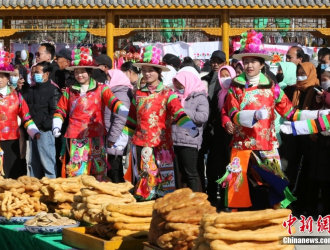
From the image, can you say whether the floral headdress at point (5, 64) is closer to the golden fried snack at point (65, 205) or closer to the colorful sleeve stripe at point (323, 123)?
the golden fried snack at point (65, 205)

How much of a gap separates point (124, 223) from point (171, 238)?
0.65 meters

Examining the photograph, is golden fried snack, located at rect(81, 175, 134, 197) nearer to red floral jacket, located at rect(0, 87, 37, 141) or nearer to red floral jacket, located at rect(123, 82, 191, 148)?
red floral jacket, located at rect(123, 82, 191, 148)

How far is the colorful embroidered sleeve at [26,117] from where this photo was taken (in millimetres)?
8016

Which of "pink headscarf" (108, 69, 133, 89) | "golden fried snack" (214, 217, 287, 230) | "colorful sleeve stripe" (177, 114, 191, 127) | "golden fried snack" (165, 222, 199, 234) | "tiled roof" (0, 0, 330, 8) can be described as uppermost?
"tiled roof" (0, 0, 330, 8)

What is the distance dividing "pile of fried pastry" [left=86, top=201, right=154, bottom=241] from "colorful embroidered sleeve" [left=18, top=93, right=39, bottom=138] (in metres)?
3.36

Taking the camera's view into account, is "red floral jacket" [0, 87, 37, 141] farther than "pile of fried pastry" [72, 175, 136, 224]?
Yes

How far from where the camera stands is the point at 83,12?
653 inches

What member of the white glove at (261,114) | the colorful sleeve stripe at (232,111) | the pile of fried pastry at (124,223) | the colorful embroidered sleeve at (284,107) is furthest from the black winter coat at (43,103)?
the pile of fried pastry at (124,223)

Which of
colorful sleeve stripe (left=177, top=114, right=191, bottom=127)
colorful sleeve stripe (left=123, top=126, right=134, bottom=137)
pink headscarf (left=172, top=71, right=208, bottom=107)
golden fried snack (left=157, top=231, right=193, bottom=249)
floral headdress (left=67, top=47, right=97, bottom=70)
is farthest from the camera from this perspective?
pink headscarf (left=172, top=71, right=208, bottom=107)

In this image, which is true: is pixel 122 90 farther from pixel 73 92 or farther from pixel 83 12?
pixel 83 12

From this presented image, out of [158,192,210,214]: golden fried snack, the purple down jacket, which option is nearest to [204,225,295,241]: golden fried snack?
[158,192,210,214]: golden fried snack

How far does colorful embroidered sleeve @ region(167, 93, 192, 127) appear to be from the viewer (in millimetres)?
6684

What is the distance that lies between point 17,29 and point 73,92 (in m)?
9.02

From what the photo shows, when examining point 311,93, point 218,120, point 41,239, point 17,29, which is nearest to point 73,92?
point 218,120
